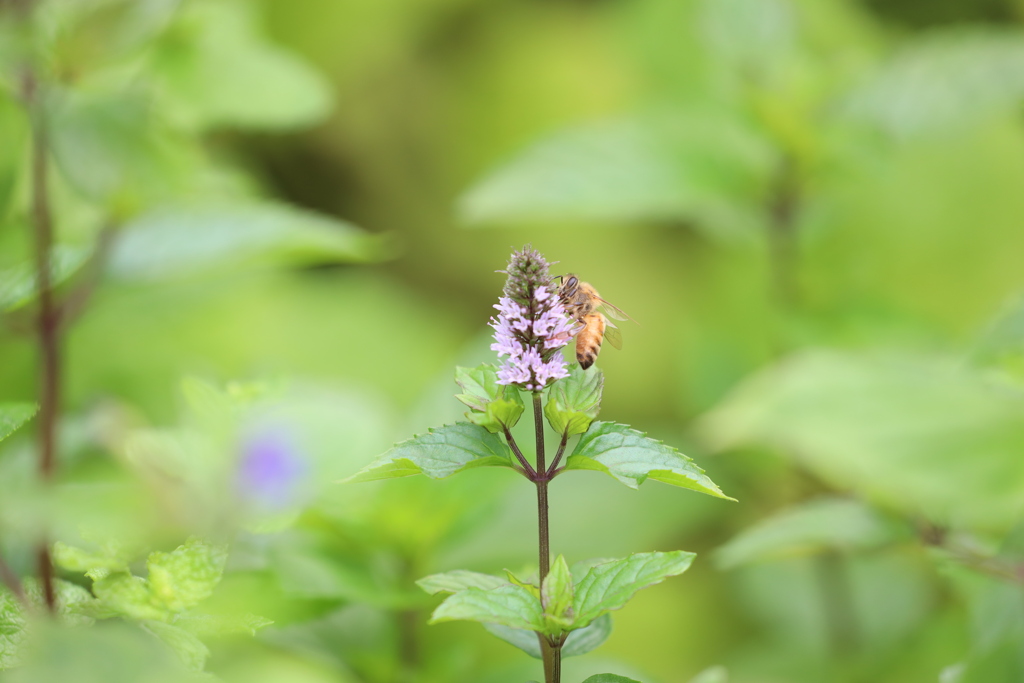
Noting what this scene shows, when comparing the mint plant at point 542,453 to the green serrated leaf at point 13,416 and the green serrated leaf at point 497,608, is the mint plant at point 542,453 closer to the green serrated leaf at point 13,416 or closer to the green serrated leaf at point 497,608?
the green serrated leaf at point 497,608

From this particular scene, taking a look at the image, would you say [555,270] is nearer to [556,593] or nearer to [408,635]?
[408,635]

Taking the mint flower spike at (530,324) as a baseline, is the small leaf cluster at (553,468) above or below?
below

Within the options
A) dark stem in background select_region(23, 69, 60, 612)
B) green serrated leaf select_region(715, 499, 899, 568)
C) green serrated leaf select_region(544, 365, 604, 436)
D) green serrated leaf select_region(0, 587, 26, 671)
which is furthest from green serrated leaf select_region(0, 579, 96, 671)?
green serrated leaf select_region(715, 499, 899, 568)

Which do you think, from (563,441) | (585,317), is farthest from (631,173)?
(563,441)

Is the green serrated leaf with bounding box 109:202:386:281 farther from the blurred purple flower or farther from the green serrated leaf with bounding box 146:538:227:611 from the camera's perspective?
the green serrated leaf with bounding box 146:538:227:611

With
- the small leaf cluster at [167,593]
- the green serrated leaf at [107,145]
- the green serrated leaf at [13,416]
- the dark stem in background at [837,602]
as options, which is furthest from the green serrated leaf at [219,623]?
the dark stem in background at [837,602]

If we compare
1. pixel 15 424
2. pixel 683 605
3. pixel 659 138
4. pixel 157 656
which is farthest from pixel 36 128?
pixel 683 605
